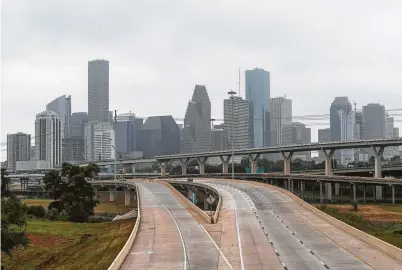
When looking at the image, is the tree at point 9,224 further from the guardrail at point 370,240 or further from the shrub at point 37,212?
the shrub at point 37,212

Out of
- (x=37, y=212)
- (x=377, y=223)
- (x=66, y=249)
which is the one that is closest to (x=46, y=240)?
(x=66, y=249)

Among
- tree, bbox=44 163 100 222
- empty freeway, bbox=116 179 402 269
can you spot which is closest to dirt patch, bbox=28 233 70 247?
empty freeway, bbox=116 179 402 269

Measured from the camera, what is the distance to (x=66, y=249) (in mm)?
54281

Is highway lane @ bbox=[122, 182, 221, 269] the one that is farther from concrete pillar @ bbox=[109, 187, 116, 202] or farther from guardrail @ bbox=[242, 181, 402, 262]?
concrete pillar @ bbox=[109, 187, 116, 202]

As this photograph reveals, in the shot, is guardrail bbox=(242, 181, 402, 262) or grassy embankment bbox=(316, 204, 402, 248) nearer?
guardrail bbox=(242, 181, 402, 262)

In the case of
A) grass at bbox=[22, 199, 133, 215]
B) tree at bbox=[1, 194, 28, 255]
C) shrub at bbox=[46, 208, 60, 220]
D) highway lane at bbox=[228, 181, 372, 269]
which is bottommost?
grass at bbox=[22, 199, 133, 215]

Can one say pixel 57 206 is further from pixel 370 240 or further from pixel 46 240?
pixel 370 240

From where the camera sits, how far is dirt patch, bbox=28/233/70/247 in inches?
2303

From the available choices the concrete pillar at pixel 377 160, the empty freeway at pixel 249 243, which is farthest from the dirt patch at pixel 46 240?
the concrete pillar at pixel 377 160

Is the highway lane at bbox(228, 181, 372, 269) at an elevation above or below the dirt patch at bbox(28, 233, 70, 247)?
above

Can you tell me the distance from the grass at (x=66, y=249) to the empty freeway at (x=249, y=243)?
7.89ft

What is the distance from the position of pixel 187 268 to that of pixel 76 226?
43147 mm

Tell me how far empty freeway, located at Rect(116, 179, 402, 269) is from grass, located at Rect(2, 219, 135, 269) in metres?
2.40

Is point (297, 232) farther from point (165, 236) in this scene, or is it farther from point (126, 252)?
point (126, 252)
